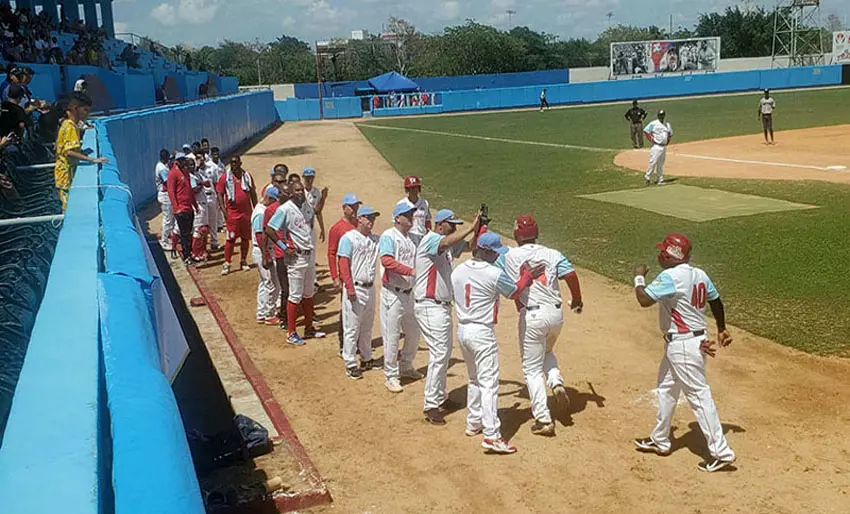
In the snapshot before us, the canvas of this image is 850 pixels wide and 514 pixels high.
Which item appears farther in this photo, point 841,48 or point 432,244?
point 841,48

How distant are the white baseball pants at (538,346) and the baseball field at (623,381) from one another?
1.02ft

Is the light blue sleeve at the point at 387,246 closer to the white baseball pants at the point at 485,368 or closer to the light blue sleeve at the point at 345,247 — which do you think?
the light blue sleeve at the point at 345,247

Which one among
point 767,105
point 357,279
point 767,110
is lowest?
point 357,279

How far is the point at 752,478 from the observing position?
577 centimetres

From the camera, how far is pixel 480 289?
21.1ft

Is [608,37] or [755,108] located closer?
[755,108]

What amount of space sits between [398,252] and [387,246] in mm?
123

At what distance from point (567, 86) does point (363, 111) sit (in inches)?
612

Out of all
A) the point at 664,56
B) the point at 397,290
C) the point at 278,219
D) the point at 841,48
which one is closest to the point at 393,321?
the point at 397,290

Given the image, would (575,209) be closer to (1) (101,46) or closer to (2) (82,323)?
(2) (82,323)

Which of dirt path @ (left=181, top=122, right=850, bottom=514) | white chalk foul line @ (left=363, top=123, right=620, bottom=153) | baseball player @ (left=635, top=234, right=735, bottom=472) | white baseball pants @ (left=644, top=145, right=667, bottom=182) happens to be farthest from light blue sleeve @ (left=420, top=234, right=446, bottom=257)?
white chalk foul line @ (left=363, top=123, right=620, bottom=153)

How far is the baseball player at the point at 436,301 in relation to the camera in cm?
691

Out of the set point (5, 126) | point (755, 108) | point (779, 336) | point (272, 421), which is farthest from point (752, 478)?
point (755, 108)

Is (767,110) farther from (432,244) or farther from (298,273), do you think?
(432,244)
